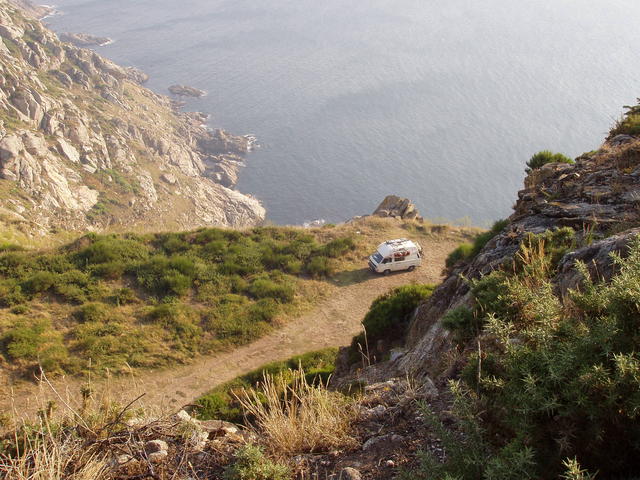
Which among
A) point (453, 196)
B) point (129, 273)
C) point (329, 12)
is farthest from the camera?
point (329, 12)

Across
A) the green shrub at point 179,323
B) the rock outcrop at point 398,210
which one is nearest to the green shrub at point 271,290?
the green shrub at point 179,323

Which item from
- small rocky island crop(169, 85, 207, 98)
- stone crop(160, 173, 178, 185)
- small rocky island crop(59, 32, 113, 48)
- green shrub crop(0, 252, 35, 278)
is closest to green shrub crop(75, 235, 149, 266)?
green shrub crop(0, 252, 35, 278)

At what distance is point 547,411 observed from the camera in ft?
11.5

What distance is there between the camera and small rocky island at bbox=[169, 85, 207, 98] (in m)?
133

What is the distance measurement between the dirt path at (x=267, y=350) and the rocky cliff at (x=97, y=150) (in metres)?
26.2

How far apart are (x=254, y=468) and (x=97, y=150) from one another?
92.3 meters

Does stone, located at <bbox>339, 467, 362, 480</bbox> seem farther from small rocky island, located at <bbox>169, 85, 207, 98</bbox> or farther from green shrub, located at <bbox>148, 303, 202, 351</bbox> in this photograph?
small rocky island, located at <bbox>169, 85, 207, 98</bbox>

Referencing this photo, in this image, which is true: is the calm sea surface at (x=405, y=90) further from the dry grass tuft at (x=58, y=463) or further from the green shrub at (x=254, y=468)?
the dry grass tuft at (x=58, y=463)

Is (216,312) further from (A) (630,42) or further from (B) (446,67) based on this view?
(A) (630,42)

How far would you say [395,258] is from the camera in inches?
1013

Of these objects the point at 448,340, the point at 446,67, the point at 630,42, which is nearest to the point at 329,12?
the point at 446,67

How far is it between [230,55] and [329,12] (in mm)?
49900

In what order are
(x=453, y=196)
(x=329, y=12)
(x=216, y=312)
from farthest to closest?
1. (x=329, y=12)
2. (x=453, y=196)
3. (x=216, y=312)

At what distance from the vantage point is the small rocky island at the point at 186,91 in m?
133
